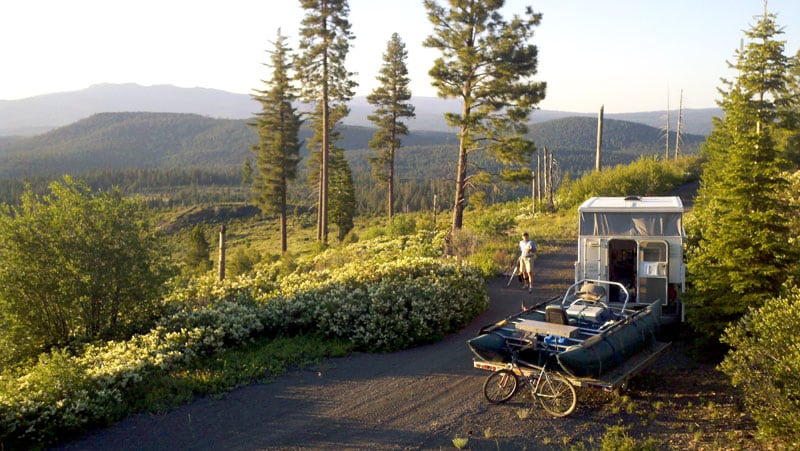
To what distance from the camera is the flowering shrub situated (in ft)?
25.4

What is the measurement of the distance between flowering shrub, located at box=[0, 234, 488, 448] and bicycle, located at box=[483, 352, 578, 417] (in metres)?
3.18

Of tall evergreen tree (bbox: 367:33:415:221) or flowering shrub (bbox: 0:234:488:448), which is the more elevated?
tall evergreen tree (bbox: 367:33:415:221)

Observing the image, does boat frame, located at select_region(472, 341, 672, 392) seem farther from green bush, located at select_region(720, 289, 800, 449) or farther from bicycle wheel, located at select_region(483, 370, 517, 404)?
green bush, located at select_region(720, 289, 800, 449)

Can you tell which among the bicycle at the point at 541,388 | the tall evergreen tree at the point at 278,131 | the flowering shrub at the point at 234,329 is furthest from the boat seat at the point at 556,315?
the tall evergreen tree at the point at 278,131

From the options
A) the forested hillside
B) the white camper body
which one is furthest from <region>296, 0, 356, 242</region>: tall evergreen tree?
the forested hillside

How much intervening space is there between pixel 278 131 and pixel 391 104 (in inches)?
322

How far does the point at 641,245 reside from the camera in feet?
40.0

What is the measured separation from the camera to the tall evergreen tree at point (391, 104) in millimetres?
42188

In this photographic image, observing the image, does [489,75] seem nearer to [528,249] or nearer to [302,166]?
[528,249]

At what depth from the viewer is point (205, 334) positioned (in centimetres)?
1072

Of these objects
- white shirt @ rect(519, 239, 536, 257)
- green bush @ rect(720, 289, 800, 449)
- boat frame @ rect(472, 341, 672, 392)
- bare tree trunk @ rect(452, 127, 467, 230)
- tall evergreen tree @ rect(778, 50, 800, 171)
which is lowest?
boat frame @ rect(472, 341, 672, 392)

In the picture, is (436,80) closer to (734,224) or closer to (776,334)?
(734,224)

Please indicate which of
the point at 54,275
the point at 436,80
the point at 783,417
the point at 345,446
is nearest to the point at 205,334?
the point at 54,275

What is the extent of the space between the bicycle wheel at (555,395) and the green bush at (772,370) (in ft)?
6.08
